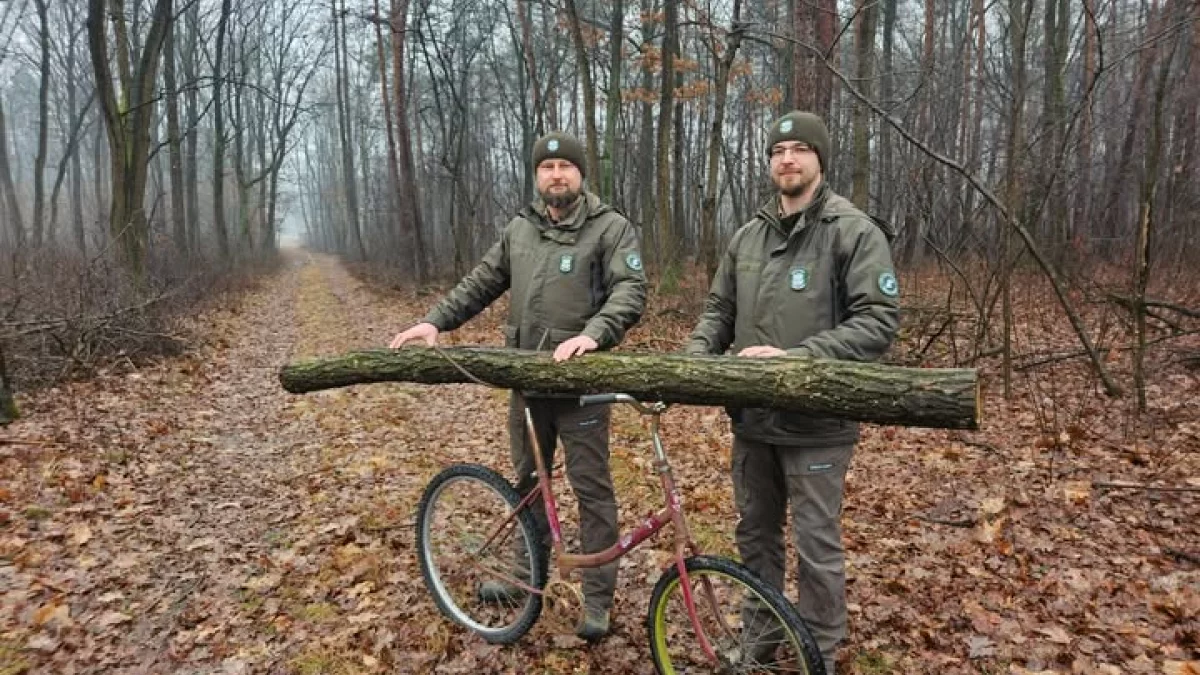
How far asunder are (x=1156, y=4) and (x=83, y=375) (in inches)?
582

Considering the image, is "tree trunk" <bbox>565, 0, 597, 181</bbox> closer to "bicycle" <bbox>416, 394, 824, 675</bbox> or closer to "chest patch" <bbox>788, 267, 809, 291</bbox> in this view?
"bicycle" <bbox>416, 394, 824, 675</bbox>

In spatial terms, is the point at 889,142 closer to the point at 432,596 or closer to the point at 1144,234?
the point at 1144,234

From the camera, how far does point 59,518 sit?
4977 mm

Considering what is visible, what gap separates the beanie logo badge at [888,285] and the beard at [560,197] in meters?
1.52

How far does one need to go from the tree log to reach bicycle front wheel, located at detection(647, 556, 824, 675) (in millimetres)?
686

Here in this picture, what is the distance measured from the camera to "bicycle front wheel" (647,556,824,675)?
8.54 ft

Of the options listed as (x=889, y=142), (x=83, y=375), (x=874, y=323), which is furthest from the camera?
(x=889, y=142)

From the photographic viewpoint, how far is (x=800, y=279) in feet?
9.26

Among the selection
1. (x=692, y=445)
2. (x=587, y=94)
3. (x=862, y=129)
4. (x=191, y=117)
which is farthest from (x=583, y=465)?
(x=191, y=117)

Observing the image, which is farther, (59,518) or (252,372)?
(252,372)

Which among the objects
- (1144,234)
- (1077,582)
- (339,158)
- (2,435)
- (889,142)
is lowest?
(1077,582)

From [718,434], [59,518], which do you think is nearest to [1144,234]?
[718,434]

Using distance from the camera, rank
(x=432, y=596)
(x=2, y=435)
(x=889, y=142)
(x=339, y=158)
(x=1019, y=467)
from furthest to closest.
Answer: (x=339, y=158)
(x=889, y=142)
(x=2, y=435)
(x=1019, y=467)
(x=432, y=596)

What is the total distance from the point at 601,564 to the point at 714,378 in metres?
1.08
